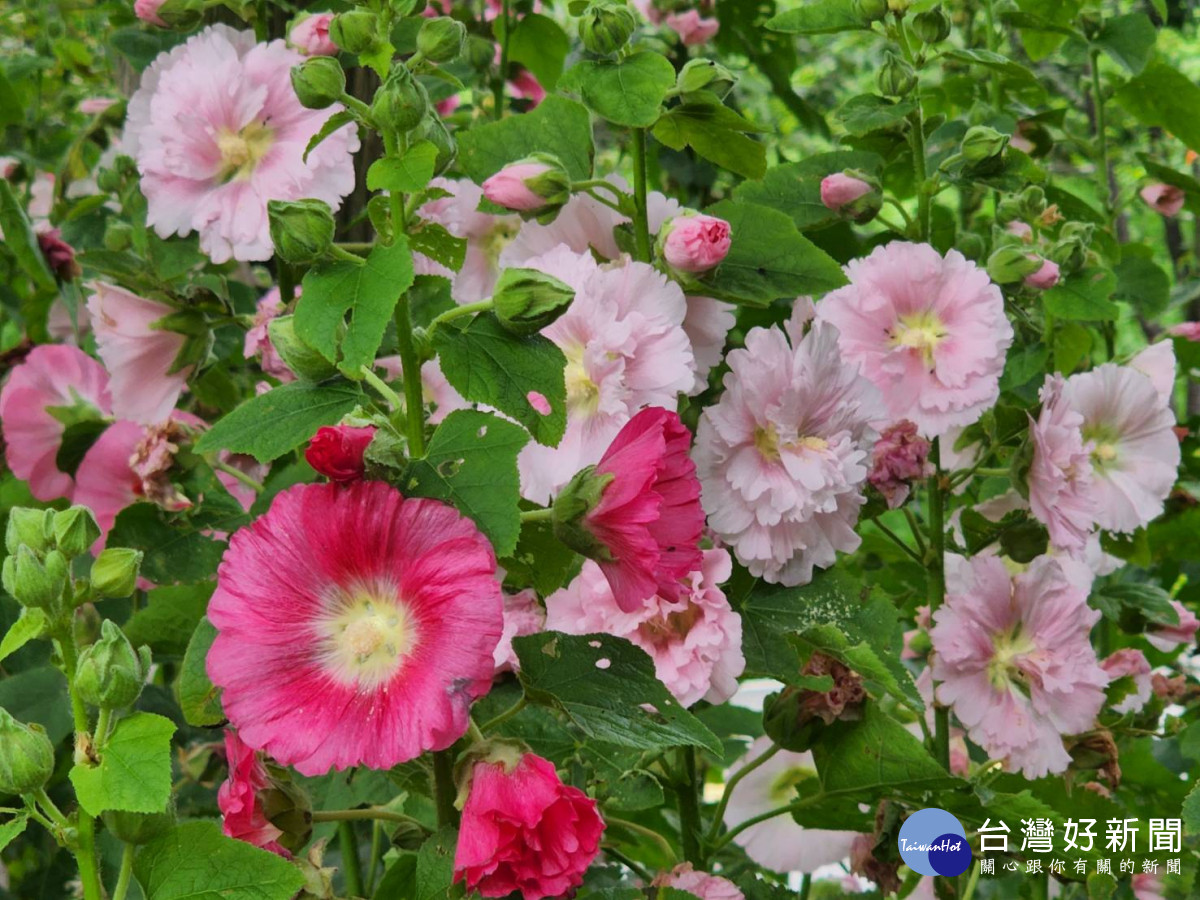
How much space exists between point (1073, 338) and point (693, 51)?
45 cm

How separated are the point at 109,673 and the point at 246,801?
7cm

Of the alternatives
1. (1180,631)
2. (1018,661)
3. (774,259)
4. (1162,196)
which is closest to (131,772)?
(774,259)

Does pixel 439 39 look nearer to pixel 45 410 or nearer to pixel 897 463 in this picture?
pixel 897 463

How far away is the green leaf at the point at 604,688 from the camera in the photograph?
1.57 ft

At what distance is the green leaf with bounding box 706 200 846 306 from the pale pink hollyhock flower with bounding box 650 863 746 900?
0.25 m

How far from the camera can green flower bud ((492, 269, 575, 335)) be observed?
481 mm

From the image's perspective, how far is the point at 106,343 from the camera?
76cm

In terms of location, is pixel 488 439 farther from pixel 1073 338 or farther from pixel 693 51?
pixel 693 51

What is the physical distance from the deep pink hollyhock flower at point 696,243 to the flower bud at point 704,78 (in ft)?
0.26

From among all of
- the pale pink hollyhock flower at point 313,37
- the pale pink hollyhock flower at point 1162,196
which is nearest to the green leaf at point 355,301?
the pale pink hollyhock flower at point 313,37

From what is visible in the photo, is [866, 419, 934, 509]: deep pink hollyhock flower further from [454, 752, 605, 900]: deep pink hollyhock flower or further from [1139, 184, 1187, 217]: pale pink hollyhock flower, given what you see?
[1139, 184, 1187, 217]: pale pink hollyhock flower

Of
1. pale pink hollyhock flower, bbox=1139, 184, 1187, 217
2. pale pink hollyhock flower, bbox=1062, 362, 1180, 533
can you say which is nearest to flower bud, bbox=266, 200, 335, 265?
pale pink hollyhock flower, bbox=1062, 362, 1180, 533

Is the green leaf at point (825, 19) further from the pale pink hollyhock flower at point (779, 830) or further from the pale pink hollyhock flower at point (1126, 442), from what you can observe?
the pale pink hollyhock flower at point (779, 830)

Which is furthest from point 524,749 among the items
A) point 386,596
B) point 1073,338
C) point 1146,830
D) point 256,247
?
point 1073,338
